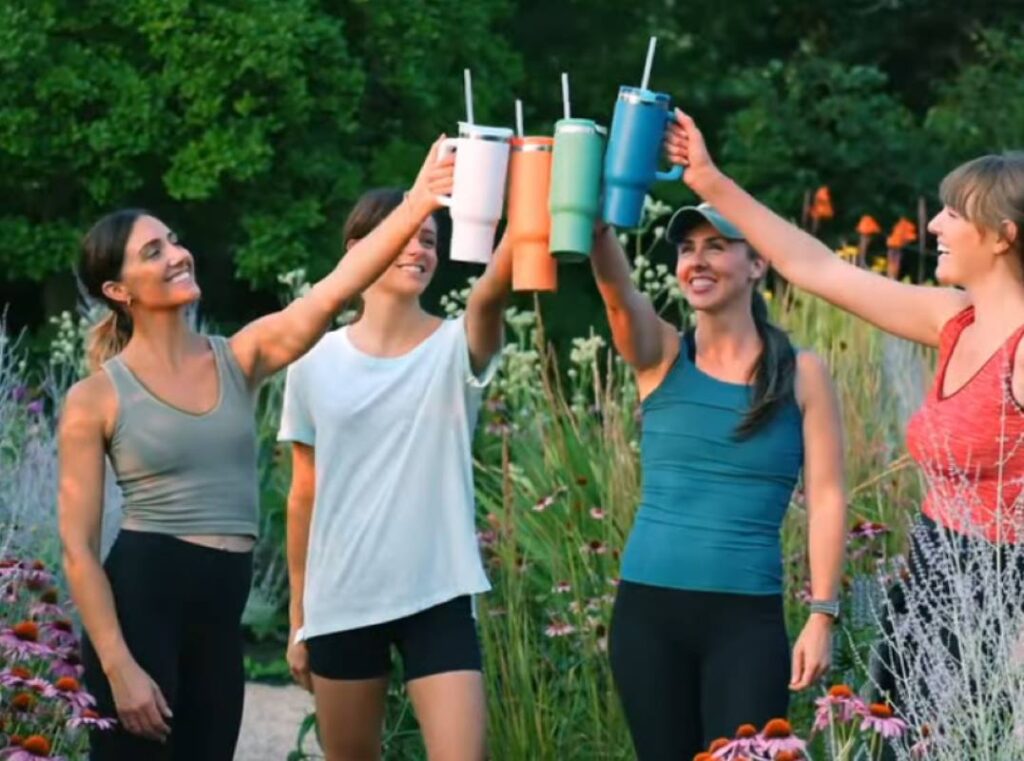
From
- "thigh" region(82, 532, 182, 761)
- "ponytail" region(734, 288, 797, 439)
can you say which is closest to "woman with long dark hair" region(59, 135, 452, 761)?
"thigh" region(82, 532, 182, 761)

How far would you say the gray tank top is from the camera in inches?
169

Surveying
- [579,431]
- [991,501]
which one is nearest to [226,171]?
[579,431]

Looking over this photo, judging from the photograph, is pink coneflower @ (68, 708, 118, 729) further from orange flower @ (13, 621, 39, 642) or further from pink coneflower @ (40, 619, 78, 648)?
pink coneflower @ (40, 619, 78, 648)

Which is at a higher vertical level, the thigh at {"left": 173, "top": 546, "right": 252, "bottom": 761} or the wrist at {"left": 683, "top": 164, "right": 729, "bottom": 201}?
the wrist at {"left": 683, "top": 164, "right": 729, "bottom": 201}

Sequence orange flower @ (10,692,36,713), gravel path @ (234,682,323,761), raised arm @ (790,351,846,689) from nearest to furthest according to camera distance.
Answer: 1. orange flower @ (10,692,36,713)
2. raised arm @ (790,351,846,689)
3. gravel path @ (234,682,323,761)

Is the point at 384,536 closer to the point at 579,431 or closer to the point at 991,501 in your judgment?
the point at 991,501

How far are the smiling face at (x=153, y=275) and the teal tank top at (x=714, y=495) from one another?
98cm

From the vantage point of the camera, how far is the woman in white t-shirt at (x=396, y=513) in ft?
14.9

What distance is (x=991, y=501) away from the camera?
398 cm

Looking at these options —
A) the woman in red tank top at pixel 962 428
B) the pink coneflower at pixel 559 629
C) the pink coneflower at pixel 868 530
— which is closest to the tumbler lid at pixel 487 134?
the woman in red tank top at pixel 962 428

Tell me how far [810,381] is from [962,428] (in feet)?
1.69

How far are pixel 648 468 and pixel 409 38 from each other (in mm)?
10385

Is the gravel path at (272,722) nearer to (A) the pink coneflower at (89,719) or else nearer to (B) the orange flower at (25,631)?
(B) the orange flower at (25,631)

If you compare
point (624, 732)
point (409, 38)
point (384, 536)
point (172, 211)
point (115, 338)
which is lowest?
point (624, 732)
